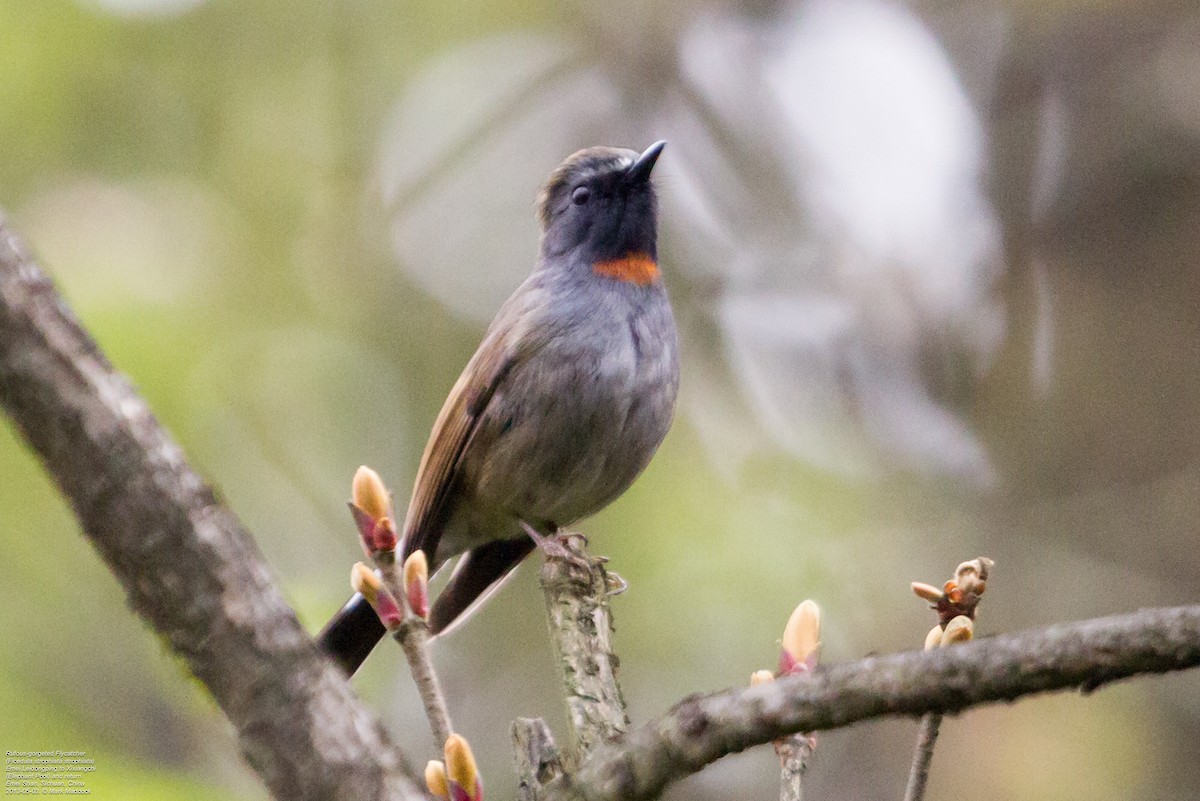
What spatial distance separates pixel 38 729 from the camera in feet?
11.5

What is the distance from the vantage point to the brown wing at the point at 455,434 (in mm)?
4844

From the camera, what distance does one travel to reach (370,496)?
7.82 feet

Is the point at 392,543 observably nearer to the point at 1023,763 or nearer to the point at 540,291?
the point at 540,291

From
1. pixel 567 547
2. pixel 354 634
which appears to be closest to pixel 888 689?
pixel 567 547

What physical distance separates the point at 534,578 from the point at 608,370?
2.61m

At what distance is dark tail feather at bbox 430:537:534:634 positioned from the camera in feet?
16.2

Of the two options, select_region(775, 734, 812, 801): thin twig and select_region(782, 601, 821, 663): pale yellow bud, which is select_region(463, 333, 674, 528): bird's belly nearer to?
select_region(782, 601, 821, 663): pale yellow bud

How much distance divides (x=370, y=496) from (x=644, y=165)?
10.9ft

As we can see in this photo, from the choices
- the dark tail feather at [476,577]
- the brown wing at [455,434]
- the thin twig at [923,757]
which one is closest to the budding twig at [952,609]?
the thin twig at [923,757]

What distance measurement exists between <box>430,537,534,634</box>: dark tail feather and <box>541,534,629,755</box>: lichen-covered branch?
1.30 meters

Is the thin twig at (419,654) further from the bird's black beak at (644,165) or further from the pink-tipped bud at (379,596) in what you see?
the bird's black beak at (644,165)

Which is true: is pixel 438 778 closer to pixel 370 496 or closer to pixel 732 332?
pixel 370 496

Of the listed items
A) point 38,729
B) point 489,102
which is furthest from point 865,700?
point 489,102

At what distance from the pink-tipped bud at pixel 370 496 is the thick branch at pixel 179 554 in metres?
0.69
